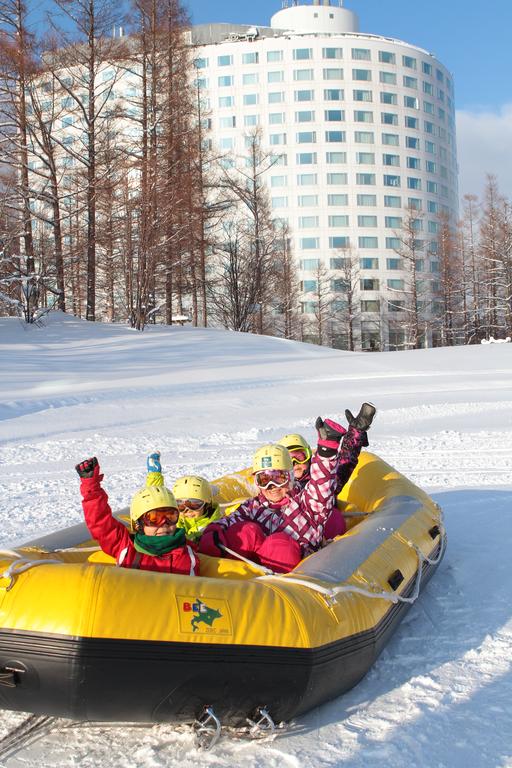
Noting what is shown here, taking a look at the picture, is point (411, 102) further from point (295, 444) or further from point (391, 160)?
point (295, 444)

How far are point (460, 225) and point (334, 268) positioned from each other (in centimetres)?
1287

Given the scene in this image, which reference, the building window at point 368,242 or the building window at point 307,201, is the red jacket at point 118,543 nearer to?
the building window at point 307,201

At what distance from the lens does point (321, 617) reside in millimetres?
3172

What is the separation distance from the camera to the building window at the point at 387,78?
202 feet

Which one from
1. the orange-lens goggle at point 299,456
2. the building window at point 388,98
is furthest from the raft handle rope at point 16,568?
the building window at point 388,98

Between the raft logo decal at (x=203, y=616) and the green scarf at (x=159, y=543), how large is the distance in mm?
616

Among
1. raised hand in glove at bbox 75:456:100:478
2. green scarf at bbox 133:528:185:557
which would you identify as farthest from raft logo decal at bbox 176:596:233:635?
raised hand in glove at bbox 75:456:100:478

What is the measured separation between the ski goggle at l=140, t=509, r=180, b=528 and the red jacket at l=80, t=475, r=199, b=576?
155 mm

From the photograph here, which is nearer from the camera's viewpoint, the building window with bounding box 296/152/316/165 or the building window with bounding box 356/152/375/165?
the building window with bounding box 296/152/316/165

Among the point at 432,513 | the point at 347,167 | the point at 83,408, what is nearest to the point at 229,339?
the point at 83,408

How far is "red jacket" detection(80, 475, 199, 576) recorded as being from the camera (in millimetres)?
3592

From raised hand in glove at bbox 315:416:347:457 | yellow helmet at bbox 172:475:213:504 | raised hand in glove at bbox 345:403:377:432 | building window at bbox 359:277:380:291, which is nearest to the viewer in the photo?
raised hand in glove at bbox 315:416:347:457

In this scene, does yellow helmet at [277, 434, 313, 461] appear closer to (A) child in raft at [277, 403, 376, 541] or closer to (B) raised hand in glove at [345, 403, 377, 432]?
(A) child in raft at [277, 403, 376, 541]

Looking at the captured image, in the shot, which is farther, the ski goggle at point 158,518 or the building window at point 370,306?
the building window at point 370,306
